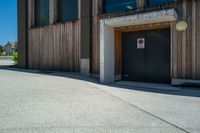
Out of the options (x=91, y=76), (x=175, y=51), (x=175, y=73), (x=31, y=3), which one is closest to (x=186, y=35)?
(x=175, y=51)

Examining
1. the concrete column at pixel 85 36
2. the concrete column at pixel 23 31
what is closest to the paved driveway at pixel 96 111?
the concrete column at pixel 85 36

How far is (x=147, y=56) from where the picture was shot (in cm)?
1287

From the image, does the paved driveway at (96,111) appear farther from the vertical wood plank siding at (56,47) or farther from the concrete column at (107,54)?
the vertical wood plank siding at (56,47)

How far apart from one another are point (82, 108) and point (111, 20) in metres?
6.26

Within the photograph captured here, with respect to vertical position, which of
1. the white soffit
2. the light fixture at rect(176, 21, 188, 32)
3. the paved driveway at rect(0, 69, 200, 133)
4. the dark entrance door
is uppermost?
the white soffit

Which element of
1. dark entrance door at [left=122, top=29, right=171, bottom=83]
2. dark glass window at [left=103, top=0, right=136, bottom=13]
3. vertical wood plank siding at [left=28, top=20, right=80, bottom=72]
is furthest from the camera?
vertical wood plank siding at [left=28, top=20, right=80, bottom=72]

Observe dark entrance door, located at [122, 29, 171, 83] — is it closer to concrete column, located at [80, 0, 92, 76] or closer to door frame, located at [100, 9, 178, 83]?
door frame, located at [100, 9, 178, 83]

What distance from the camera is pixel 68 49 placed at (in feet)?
52.6

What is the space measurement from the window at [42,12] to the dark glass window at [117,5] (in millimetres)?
5649

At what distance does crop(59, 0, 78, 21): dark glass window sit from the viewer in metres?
16.1

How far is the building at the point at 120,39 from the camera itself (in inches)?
426

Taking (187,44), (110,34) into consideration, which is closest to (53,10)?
(110,34)

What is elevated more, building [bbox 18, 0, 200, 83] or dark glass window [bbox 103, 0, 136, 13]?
dark glass window [bbox 103, 0, 136, 13]

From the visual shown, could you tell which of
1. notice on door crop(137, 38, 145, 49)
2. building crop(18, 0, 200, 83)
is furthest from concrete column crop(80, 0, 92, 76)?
notice on door crop(137, 38, 145, 49)
